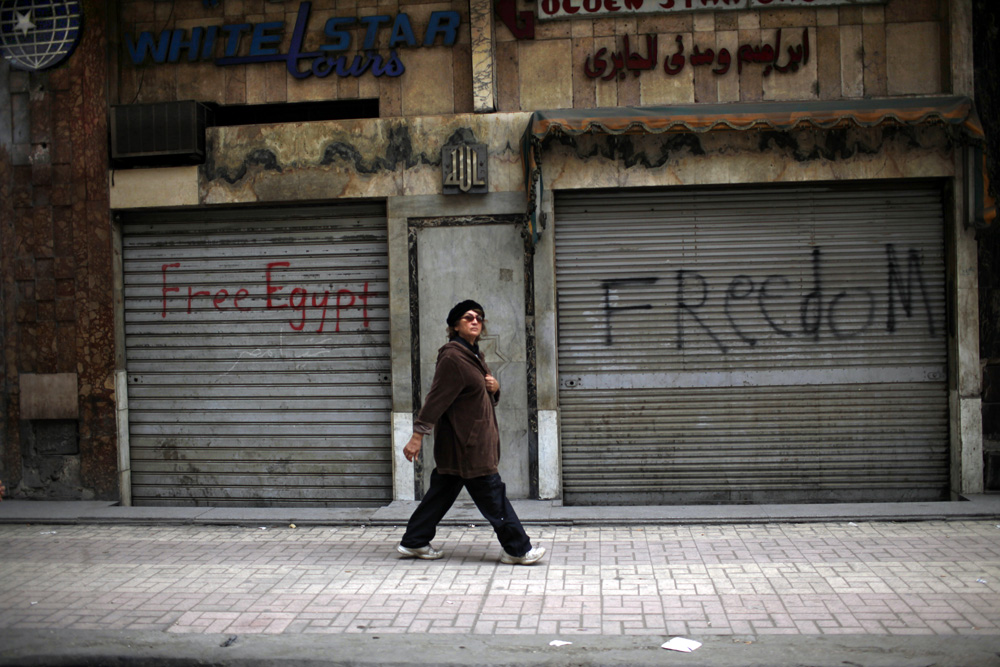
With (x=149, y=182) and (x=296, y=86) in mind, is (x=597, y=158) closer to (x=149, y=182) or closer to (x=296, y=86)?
(x=296, y=86)

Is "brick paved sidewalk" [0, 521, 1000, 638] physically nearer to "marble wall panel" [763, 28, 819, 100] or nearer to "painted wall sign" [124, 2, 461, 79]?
"marble wall panel" [763, 28, 819, 100]

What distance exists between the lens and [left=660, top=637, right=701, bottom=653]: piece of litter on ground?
432cm

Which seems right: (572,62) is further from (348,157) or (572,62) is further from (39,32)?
(39,32)

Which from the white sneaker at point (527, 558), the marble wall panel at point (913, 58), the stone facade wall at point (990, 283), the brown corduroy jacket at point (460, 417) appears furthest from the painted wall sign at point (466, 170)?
the stone facade wall at point (990, 283)

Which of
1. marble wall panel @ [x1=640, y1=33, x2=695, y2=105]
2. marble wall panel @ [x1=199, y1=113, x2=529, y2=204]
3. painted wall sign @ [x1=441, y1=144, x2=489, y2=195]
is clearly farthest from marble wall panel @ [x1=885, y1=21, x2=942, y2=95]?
painted wall sign @ [x1=441, y1=144, x2=489, y2=195]

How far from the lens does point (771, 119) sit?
294 inches

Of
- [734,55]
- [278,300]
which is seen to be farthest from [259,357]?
[734,55]

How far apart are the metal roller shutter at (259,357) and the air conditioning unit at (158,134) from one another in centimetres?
57

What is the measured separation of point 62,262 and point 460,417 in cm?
495

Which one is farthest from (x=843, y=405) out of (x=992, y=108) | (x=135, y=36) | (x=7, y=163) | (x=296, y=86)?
(x=7, y=163)

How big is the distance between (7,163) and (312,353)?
3.61 metres

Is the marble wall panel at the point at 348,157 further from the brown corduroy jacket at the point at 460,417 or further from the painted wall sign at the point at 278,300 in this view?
the brown corduroy jacket at the point at 460,417

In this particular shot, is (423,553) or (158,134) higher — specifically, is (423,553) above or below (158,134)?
below

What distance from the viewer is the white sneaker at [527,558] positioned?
6.00 metres
